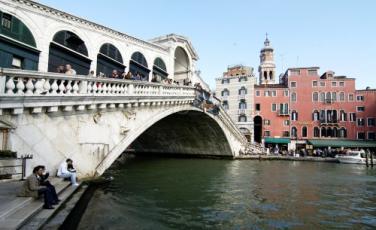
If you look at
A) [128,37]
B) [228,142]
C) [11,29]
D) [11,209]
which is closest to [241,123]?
[228,142]

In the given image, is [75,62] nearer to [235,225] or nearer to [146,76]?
[146,76]

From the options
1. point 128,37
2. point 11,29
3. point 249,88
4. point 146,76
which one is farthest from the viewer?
point 249,88

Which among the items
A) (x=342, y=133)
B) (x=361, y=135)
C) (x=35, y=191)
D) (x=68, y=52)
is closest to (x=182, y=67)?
(x=68, y=52)

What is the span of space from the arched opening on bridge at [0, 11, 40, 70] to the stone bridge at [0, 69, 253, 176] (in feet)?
7.56

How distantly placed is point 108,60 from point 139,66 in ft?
9.45

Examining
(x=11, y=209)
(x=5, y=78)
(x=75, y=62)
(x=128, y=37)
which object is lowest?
(x=11, y=209)

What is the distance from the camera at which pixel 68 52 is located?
12.9 m

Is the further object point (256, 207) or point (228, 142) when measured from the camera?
point (228, 142)

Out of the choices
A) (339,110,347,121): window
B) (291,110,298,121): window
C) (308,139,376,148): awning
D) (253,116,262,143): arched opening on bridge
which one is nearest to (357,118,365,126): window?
(339,110,347,121): window

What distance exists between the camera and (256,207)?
944cm

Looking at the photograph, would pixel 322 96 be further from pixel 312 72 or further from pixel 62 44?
pixel 62 44

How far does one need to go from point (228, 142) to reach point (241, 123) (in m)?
12.9

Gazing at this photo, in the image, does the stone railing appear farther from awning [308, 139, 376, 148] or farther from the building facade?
awning [308, 139, 376, 148]

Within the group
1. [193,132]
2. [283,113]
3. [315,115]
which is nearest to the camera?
[193,132]
